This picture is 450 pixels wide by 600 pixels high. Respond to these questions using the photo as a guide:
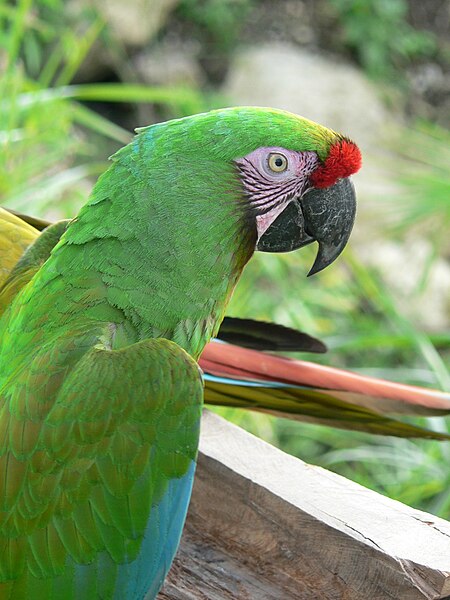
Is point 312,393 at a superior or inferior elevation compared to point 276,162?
inferior

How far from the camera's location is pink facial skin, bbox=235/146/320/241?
Answer: 0.81 metres

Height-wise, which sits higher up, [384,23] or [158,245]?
[384,23]

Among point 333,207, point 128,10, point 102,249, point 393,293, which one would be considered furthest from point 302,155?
point 128,10

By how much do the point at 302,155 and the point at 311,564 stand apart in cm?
42

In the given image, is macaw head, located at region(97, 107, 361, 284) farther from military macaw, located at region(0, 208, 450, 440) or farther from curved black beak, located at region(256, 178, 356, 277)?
military macaw, located at region(0, 208, 450, 440)

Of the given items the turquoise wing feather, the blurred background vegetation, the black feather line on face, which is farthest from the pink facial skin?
the blurred background vegetation

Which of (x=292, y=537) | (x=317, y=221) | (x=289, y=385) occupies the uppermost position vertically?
(x=317, y=221)

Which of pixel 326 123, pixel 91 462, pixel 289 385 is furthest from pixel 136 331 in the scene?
pixel 326 123

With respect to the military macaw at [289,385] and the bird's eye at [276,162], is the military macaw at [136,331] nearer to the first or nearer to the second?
the bird's eye at [276,162]

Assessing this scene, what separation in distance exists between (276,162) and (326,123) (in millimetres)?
3063

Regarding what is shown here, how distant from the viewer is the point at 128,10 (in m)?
3.86

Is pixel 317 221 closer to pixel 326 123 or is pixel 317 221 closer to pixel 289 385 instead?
pixel 289 385

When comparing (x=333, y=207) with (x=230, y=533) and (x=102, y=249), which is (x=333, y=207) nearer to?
(x=102, y=249)

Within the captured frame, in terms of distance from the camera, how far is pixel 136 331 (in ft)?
2.68
